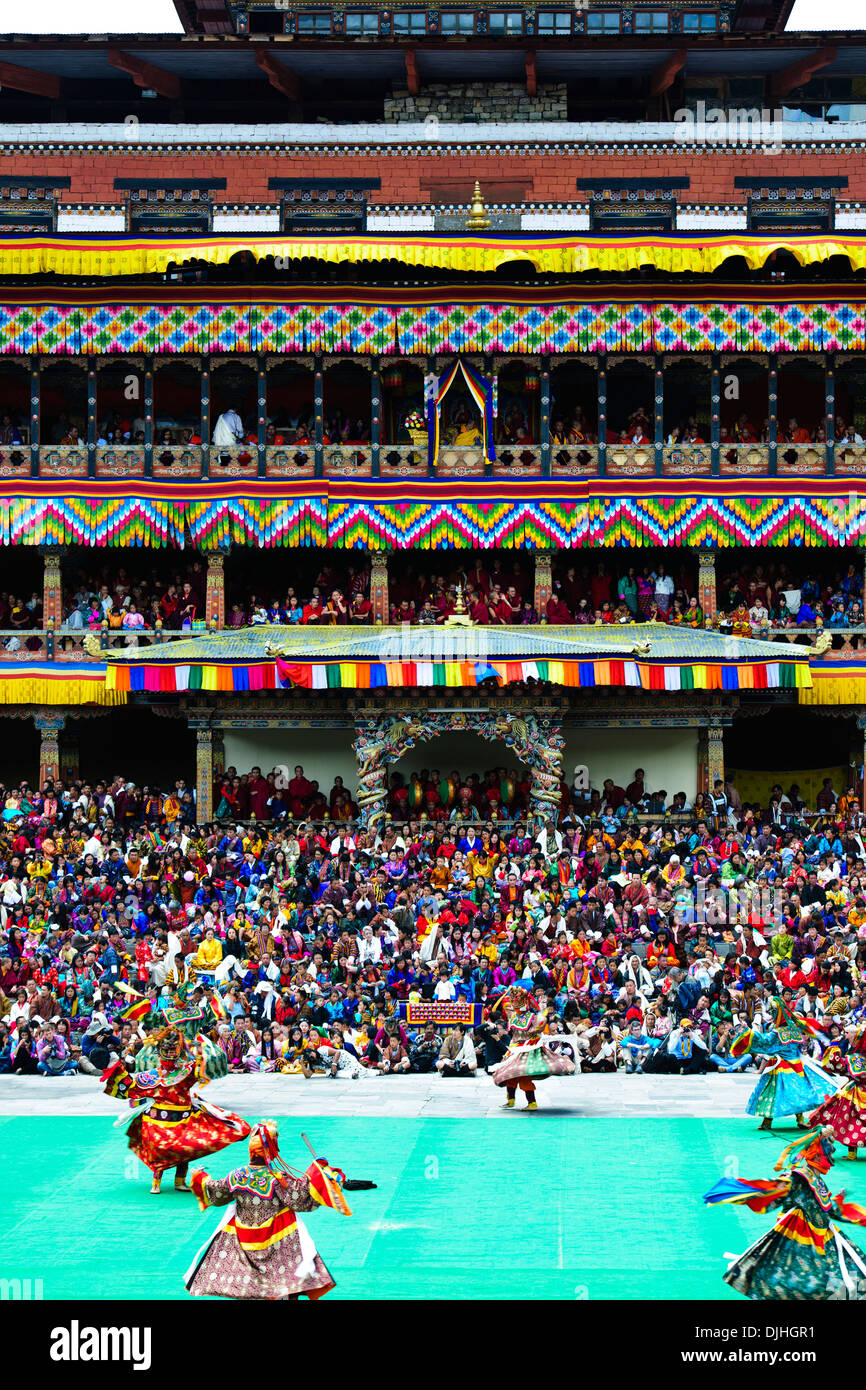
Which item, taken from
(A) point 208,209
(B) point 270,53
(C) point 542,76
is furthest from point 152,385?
(C) point 542,76

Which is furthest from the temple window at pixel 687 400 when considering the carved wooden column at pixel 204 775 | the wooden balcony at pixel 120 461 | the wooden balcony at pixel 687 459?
the carved wooden column at pixel 204 775

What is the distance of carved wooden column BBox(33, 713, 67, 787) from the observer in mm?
38719

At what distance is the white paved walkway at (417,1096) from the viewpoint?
69.2 ft

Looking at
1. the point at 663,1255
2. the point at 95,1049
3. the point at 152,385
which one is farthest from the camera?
the point at 152,385

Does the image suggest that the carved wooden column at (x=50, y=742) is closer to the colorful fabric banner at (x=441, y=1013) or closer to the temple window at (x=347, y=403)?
the temple window at (x=347, y=403)

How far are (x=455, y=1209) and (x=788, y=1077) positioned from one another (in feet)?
14.3

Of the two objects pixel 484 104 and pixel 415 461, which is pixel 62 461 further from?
pixel 484 104

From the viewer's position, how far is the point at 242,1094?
867 inches

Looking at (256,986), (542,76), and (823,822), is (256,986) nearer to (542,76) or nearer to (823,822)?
(823,822)

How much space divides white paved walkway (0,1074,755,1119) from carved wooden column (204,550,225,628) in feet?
55.7

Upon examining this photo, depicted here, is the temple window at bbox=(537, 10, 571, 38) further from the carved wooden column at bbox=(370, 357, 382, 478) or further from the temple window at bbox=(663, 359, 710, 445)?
the carved wooden column at bbox=(370, 357, 382, 478)

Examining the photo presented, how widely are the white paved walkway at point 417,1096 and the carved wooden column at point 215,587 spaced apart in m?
17.0

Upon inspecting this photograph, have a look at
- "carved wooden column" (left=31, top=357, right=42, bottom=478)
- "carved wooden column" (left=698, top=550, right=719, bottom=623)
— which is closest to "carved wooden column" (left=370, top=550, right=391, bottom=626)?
"carved wooden column" (left=698, top=550, right=719, bottom=623)

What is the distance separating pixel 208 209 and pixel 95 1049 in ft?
88.3
